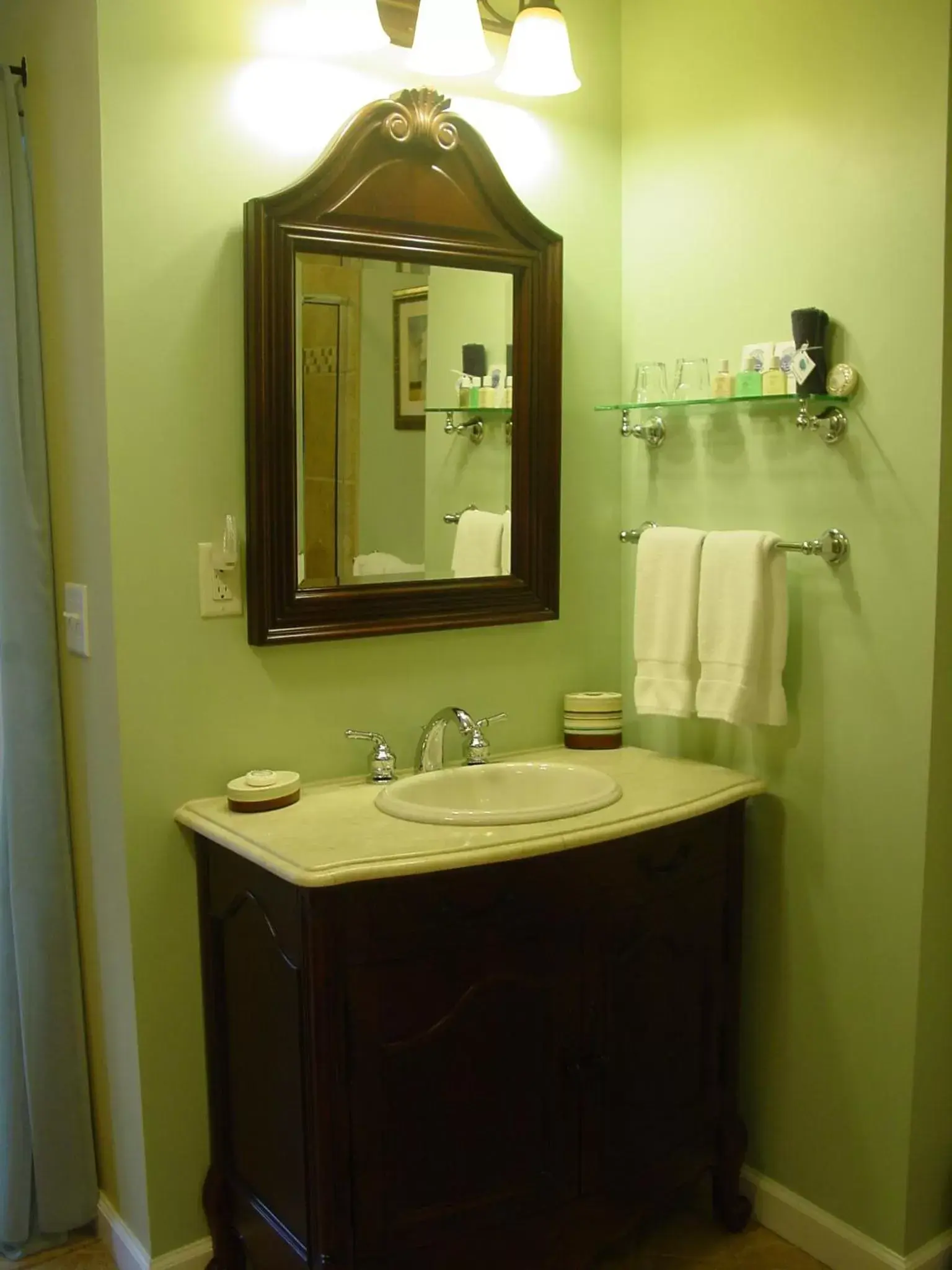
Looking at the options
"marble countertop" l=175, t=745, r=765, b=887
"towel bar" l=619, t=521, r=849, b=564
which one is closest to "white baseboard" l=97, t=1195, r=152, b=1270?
"marble countertop" l=175, t=745, r=765, b=887

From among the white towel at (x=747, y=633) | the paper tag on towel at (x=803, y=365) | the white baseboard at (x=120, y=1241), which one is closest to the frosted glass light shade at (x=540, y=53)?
the paper tag on towel at (x=803, y=365)

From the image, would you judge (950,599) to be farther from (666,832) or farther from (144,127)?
(144,127)

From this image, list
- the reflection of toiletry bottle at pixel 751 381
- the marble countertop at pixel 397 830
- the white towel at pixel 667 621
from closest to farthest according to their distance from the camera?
the marble countertop at pixel 397 830
the reflection of toiletry bottle at pixel 751 381
the white towel at pixel 667 621

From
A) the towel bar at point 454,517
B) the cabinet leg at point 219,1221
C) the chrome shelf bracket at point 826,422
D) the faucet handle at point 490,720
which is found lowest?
the cabinet leg at point 219,1221

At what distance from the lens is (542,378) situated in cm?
227

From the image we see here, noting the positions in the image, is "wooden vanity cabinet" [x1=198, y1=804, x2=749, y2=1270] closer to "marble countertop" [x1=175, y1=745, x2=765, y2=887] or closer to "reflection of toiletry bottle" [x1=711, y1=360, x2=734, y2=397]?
"marble countertop" [x1=175, y1=745, x2=765, y2=887]

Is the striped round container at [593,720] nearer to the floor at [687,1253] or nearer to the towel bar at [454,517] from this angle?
the towel bar at [454,517]

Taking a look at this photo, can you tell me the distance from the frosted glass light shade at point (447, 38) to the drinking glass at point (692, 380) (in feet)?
2.15

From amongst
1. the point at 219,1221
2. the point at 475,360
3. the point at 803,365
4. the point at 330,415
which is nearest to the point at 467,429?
the point at 475,360

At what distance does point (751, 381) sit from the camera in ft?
6.75

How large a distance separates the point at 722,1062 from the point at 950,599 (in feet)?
3.03

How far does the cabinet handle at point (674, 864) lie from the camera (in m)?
1.93

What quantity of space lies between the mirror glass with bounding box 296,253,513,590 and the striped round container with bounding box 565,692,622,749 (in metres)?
0.31

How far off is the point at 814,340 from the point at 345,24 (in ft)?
3.03
